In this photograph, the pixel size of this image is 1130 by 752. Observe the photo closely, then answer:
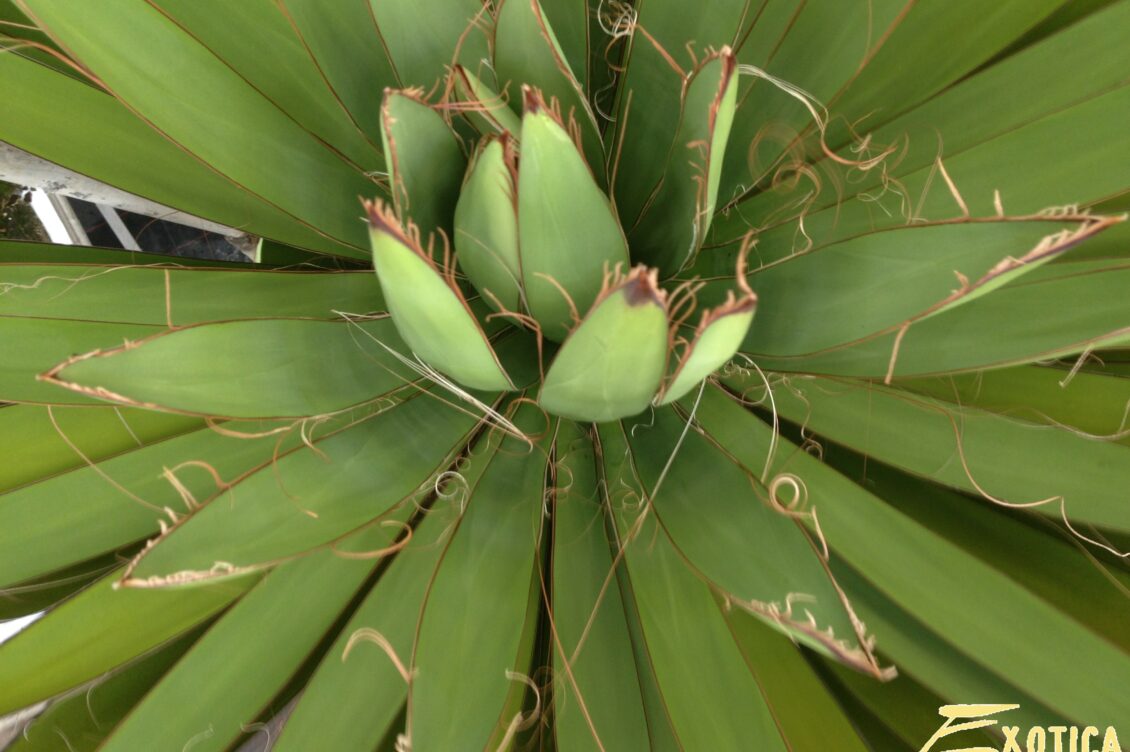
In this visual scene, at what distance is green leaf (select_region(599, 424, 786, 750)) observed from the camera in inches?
21.9

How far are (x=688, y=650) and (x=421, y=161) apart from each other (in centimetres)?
45

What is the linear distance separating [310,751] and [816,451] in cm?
53

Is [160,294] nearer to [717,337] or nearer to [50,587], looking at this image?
[50,587]

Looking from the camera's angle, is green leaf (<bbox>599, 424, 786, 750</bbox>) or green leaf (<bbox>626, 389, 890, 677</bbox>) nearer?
Answer: green leaf (<bbox>626, 389, 890, 677</bbox>)

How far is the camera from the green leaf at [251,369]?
1.59 ft

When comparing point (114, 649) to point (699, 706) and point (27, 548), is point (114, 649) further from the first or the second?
point (699, 706)

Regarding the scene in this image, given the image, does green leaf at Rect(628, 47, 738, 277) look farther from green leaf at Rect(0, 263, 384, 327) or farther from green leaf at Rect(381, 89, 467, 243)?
green leaf at Rect(0, 263, 384, 327)

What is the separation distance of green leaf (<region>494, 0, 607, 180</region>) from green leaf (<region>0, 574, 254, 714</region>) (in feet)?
1.63

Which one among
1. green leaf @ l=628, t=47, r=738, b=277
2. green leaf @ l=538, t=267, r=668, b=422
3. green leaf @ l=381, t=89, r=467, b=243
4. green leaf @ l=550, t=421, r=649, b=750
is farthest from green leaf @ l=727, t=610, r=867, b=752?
green leaf @ l=381, t=89, r=467, b=243

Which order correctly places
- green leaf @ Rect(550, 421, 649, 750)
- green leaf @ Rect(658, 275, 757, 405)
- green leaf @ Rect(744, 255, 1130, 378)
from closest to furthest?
green leaf @ Rect(658, 275, 757, 405) → green leaf @ Rect(744, 255, 1130, 378) → green leaf @ Rect(550, 421, 649, 750)

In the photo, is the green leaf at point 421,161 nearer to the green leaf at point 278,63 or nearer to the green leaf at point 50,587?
the green leaf at point 278,63

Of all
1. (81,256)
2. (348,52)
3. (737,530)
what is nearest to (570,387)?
(737,530)

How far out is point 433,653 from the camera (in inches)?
22.3

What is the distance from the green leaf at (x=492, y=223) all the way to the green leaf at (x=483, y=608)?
164 mm
